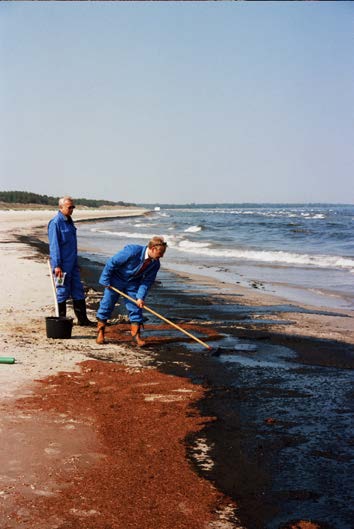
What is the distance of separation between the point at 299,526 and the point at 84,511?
115 centimetres

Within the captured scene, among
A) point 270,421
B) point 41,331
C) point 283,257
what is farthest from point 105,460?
point 283,257

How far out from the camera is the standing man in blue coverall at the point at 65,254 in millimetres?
8016

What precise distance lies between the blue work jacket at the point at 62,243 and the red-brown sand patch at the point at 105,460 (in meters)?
A: 2.69

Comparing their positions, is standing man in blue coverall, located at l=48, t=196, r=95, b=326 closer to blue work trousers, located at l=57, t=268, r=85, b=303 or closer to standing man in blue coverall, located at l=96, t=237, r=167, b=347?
blue work trousers, located at l=57, t=268, r=85, b=303

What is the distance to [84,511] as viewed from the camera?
3252 mm

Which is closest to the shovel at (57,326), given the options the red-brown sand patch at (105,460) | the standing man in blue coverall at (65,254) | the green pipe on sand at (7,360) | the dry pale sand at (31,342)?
the dry pale sand at (31,342)

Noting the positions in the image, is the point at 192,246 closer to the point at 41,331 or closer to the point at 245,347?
Answer: the point at 41,331

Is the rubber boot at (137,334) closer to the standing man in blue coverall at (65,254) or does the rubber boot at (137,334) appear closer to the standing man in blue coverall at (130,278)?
the standing man in blue coverall at (130,278)

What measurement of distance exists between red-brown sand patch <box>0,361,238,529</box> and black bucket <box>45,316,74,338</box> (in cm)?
177

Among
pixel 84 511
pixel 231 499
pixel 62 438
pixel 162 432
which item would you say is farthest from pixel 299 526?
pixel 62 438

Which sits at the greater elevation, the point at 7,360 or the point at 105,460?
the point at 7,360

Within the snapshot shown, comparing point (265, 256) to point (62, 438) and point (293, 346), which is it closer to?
point (293, 346)

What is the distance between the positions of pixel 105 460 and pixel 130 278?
151 inches

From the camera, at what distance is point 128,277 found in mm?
7578
